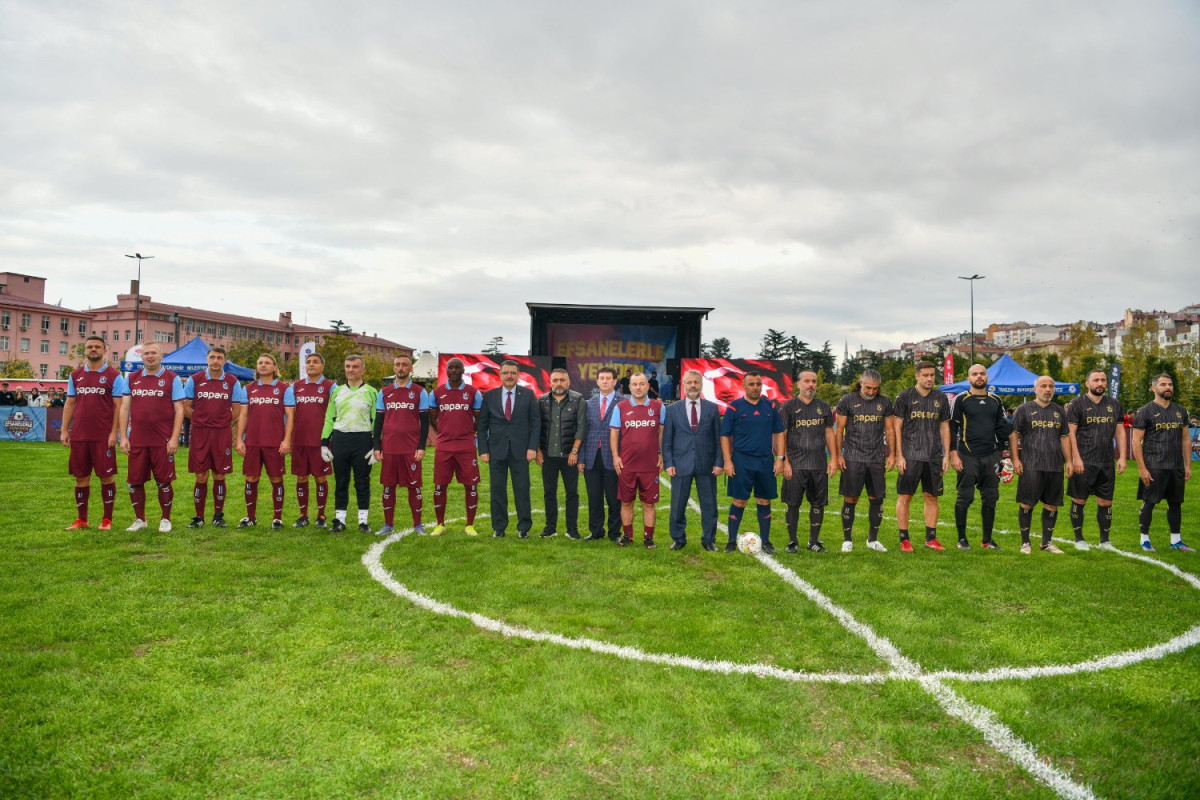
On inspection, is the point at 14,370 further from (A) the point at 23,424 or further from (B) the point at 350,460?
(B) the point at 350,460

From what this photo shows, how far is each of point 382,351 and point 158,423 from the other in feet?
370

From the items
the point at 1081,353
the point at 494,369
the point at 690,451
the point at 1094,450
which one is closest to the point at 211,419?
the point at 690,451

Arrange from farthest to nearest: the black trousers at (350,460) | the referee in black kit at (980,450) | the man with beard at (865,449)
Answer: the black trousers at (350,460) → the referee in black kit at (980,450) → the man with beard at (865,449)

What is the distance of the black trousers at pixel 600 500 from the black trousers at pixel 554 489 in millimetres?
174

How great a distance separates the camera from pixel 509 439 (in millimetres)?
8219

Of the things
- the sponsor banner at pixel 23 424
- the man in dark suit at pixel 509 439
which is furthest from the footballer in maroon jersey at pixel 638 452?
the sponsor banner at pixel 23 424

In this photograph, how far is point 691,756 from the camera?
10.2 ft

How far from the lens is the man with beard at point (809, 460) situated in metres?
7.63

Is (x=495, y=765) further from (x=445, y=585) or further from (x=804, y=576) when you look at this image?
(x=804, y=576)

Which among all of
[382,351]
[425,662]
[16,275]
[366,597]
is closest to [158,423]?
[366,597]

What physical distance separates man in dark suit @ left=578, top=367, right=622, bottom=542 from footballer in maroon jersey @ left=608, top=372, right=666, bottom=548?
0.61 feet

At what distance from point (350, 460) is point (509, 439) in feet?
6.03

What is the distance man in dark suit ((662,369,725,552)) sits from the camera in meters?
7.71

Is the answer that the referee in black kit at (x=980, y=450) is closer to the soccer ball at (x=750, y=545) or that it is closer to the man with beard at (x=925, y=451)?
the man with beard at (x=925, y=451)
